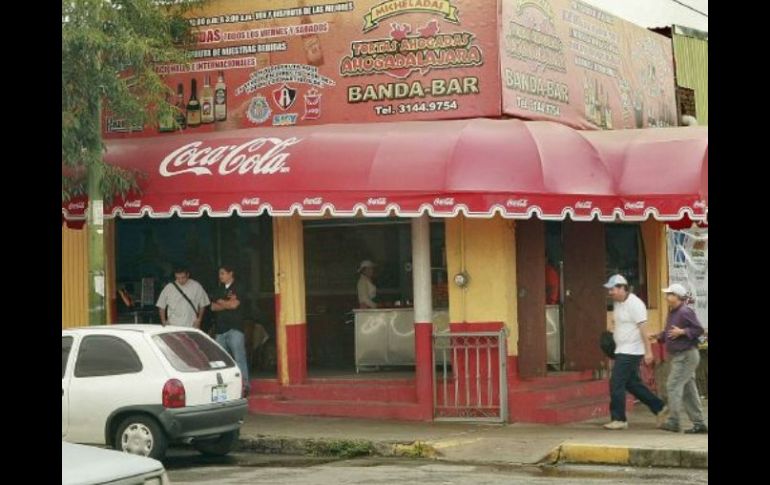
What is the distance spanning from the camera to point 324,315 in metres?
Answer: 20.6

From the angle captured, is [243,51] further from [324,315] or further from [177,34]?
[324,315]

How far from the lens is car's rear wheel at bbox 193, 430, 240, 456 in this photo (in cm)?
1483

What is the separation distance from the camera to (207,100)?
18797mm

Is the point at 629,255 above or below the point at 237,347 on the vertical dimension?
above

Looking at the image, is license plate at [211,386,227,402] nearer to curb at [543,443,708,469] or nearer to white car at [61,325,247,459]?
white car at [61,325,247,459]

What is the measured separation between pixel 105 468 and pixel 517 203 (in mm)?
9404

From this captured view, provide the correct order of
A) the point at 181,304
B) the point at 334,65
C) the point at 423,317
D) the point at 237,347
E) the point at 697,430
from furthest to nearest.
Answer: the point at 181,304
the point at 334,65
the point at 237,347
the point at 423,317
the point at 697,430

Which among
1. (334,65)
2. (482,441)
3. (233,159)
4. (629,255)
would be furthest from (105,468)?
(629,255)

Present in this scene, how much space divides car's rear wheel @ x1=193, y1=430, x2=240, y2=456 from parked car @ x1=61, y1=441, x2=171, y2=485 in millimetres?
6756

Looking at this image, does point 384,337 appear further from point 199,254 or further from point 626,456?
point 626,456

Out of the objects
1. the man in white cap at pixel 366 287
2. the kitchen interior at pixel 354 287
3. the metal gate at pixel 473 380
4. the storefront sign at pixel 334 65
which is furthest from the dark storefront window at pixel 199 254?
the metal gate at pixel 473 380

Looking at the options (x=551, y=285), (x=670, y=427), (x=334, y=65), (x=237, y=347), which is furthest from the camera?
(x=551, y=285)
